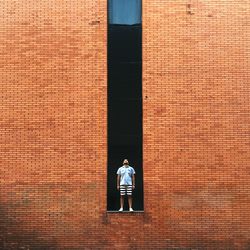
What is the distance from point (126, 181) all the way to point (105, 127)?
1.59 m

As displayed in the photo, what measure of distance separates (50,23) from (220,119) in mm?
5466

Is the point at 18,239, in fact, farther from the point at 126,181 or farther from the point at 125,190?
the point at 126,181

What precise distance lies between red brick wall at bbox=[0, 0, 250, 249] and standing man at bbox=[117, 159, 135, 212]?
1.20ft

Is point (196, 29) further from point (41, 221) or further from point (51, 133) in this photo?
point (41, 221)

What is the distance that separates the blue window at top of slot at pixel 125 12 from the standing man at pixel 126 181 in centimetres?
400

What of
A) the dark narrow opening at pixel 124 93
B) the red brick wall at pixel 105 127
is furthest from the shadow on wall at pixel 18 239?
the dark narrow opening at pixel 124 93

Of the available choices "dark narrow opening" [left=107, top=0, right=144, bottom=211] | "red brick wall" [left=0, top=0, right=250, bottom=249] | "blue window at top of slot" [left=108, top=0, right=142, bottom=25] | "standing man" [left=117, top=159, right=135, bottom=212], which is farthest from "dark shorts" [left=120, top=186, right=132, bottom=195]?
"blue window at top of slot" [left=108, top=0, right=142, bottom=25]

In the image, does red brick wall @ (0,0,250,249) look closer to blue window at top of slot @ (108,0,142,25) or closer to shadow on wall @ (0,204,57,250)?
shadow on wall @ (0,204,57,250)

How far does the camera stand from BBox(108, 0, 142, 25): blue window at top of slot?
46.1ft

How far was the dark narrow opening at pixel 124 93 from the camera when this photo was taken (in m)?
13.5

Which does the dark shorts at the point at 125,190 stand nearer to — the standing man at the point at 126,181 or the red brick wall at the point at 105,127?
the standing man at the point at 126,181

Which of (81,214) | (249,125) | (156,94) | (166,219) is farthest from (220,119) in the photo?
(81,214)

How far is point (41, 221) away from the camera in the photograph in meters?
Result: 13.1

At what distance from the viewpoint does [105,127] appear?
13492 millimetres
